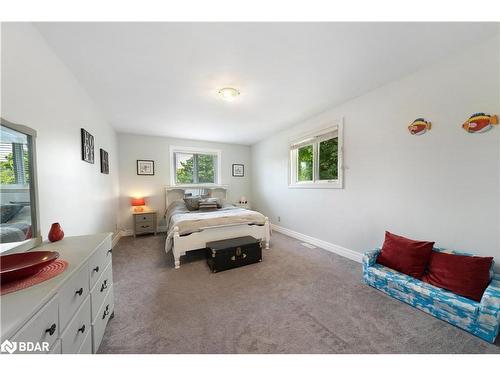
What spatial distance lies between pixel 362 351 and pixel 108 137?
4.45 m

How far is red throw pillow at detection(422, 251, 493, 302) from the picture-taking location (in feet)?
4.90

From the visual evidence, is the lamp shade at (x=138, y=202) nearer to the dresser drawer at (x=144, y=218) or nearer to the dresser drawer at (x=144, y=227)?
the dresser drawer at (x=144, y=218)

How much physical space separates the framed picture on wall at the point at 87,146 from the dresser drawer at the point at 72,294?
1.62m

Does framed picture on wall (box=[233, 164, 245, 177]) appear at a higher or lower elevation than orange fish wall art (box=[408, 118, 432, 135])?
lower

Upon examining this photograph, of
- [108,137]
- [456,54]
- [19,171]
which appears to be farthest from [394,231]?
[108,137]

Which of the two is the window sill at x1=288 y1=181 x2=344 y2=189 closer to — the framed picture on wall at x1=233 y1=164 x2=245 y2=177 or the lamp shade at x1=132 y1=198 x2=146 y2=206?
the framed picture on wall at x1=233 y1=164 x2=245 y2=177

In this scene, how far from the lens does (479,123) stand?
1.66 metres

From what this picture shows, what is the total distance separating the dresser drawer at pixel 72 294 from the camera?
2.85ft

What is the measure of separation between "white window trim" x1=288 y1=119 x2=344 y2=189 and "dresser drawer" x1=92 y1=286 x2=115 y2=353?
10.0ft

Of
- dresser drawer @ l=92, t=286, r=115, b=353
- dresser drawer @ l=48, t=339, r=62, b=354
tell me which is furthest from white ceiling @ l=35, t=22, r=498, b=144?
dresser drawer @ l=92, t=286, r=115, b=353

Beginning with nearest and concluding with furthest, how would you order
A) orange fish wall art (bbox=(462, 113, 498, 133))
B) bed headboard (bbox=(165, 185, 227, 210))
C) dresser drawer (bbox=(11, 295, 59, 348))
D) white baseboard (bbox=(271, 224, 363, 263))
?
dresser drawer (bbox=(11, 295, 59, 348)), orange fish wall art (bbox=(462, 113, 498, 133)), white baseboard (bbox=(271, 224, 363, 263)), bed headboard (bbox=(165, 185, 227, 210))

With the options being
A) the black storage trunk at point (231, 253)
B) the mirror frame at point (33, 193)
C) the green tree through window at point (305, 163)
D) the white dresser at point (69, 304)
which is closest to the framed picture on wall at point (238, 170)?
the green tree through window at point (305, 163)

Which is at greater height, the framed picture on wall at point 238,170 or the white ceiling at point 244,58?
the white ceiling at point 244,58

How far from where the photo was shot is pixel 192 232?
2678mm
